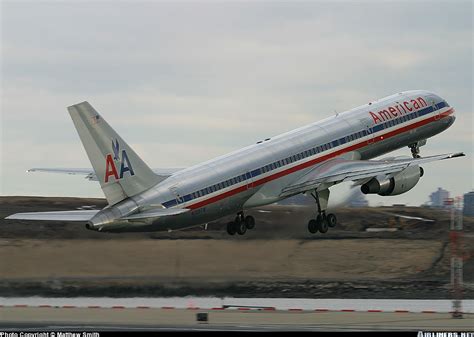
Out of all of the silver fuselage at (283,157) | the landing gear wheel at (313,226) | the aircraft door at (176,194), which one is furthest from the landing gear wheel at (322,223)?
the aircraft door at (176,194)

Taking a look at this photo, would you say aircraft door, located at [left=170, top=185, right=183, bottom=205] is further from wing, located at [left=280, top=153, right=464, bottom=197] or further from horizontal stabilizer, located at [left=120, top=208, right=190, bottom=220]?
wing, located at [left=280, top=153, right=464, bottom=197]

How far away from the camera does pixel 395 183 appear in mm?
104000

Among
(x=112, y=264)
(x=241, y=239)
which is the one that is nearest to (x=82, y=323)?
(x=112, y=264)

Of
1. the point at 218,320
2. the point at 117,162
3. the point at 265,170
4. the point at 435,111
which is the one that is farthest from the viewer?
the point at 435,111

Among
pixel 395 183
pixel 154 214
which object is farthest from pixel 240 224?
pixel 154 214

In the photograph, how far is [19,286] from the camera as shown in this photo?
104125 mm

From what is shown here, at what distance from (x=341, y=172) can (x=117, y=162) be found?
19.1 metres

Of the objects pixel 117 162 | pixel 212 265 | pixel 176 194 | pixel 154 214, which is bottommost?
pixel 212 265

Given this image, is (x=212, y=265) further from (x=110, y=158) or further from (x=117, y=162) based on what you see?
(x=110, y=158)

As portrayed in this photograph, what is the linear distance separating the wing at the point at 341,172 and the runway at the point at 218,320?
960 cm

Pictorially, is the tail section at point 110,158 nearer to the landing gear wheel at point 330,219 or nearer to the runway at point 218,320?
the runway at point 218,320

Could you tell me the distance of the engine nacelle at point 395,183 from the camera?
104000 millimetres

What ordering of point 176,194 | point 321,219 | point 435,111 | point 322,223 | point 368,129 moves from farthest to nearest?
point 435,111 < point 368,129 < point 321,219 < point 322,223 < point 176,194

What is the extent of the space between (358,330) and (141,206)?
19.3 m
